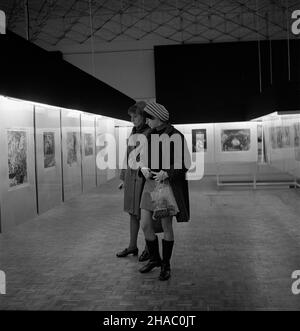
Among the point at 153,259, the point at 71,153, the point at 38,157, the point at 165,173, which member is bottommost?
the point at 153,259

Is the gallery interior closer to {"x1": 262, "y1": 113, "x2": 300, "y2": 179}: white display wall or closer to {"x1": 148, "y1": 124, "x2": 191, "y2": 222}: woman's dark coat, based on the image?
{"x1": 262, "y1": 113, "x2": 300, "y2": 179}: white display wall

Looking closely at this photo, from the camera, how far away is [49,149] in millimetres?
8258

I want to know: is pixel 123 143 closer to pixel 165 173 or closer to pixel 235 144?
pixel 235 144

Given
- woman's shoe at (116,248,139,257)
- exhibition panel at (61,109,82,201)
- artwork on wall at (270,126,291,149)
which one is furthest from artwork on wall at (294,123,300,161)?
woman's shoe at (116,248,139,257)

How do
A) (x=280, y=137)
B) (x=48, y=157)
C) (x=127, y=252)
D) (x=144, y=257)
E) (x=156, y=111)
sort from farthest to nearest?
(x=280, y=137), (x=48, y=157), (x=127, y=252), (x=144, y=257), (x=156, y=111)

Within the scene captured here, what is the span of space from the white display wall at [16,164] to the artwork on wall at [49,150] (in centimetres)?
77

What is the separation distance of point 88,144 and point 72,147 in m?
1.75

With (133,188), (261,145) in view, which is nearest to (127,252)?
(133,188)

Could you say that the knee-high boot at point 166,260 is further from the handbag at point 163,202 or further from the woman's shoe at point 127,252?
the woman's shoe at point 127,252

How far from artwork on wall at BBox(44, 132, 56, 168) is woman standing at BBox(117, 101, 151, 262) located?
10.2 feet

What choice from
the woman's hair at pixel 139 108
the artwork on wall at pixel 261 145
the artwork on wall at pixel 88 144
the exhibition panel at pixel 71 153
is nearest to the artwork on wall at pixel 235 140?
the artwork on wall at pixel 261 145

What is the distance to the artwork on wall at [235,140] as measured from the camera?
16.3 meters

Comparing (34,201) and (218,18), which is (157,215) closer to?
(34,201)

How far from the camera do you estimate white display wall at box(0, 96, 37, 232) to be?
6.03 meters
